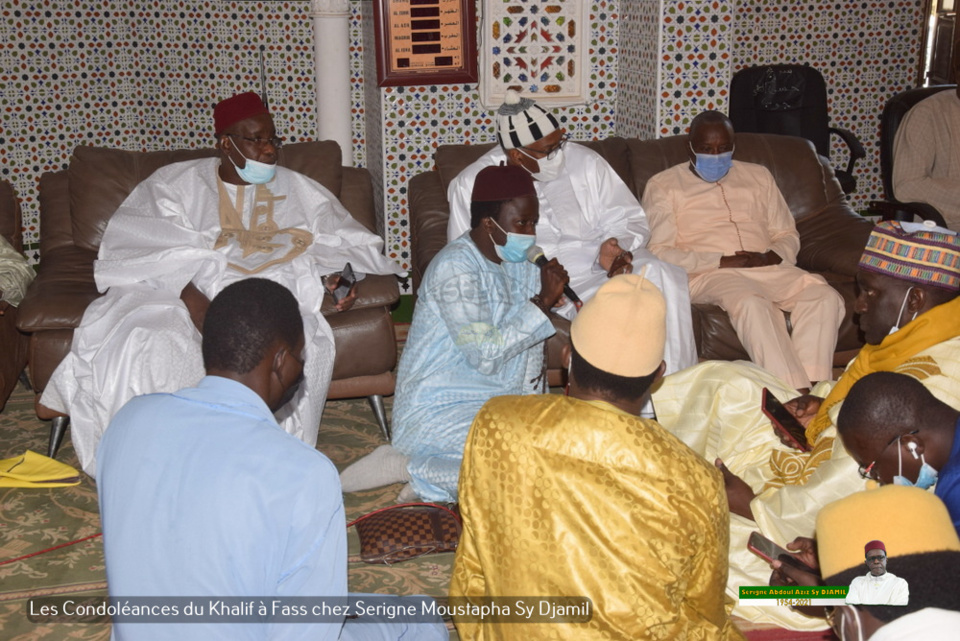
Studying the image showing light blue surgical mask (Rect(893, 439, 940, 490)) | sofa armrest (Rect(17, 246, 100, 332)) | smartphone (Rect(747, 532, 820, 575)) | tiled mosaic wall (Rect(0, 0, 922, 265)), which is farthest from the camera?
tiled mosaic wall (Rect(0, 0, 922, 265))

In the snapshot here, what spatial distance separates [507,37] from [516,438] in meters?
4.01

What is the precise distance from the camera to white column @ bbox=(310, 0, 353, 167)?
5598 mm

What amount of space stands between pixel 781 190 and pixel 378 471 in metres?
2.69

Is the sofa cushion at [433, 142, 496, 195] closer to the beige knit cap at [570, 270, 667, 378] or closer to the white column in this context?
the white column

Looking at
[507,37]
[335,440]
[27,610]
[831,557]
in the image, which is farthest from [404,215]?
[831,557]

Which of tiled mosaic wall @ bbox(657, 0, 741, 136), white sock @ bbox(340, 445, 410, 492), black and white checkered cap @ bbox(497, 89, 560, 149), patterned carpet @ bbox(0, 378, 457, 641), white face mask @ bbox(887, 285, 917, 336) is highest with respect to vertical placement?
tiled mosaic wall @ bbox(657, 0, 741, 136)

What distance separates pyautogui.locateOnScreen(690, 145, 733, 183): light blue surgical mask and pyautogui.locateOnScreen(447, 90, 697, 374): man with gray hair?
37 cm

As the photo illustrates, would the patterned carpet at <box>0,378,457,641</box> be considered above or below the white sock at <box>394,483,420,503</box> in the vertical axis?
below

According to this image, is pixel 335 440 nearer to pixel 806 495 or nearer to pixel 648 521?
pixel 806 495

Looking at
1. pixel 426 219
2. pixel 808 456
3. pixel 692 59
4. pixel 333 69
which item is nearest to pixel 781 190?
pixel 692 59

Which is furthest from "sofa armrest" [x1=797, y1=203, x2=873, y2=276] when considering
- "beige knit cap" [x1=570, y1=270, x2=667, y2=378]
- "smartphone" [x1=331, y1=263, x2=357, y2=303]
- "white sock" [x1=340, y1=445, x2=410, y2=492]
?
"beige knit cap" [x1=570, y1=270, x2=667, y2=378]

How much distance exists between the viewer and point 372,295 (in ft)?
13.7

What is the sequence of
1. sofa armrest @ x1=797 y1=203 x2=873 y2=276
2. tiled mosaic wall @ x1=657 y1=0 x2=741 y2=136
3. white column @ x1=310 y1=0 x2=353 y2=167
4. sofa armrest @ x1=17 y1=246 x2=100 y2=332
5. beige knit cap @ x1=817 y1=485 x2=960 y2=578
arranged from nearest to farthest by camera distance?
1. beige knit cap @ x1=817 y1=485 x2=960 y2=578
2. sofa armrest @ x1=17 y1=246 x2=100 y2=332
3. sofa armrest @ x1=797 y1=203 x2=873 y2=276
4. tiled mosaic wall @ x1=657 y1=0 x2=741 y2=136
5. white column @ x1=310 y1=0 x2=353 y2=167

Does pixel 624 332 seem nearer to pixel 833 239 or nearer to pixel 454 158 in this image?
pixel 454 158
